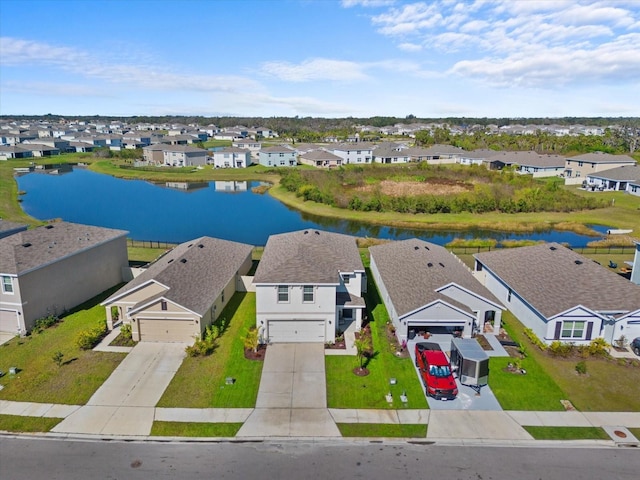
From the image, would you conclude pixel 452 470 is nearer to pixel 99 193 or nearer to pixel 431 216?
pixel 431 216

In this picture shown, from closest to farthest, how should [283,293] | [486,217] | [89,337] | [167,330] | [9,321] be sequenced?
[89,337] → [283,293] → [167,330] → [9,321] → [486,217]

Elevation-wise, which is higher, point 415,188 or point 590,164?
point 590,164

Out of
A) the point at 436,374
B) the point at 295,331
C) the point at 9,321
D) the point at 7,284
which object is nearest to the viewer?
the point at 436,374

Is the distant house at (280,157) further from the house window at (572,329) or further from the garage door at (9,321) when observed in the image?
the house window at (572,329)

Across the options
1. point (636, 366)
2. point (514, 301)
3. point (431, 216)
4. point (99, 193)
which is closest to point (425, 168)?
point (431, 216)

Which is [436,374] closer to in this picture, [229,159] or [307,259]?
[307,259]

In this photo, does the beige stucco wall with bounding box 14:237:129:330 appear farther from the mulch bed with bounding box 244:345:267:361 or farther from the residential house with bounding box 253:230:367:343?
the mulch bed with bounding box 244:345:267:361

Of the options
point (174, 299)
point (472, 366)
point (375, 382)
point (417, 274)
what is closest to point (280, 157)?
point (417, 274)
